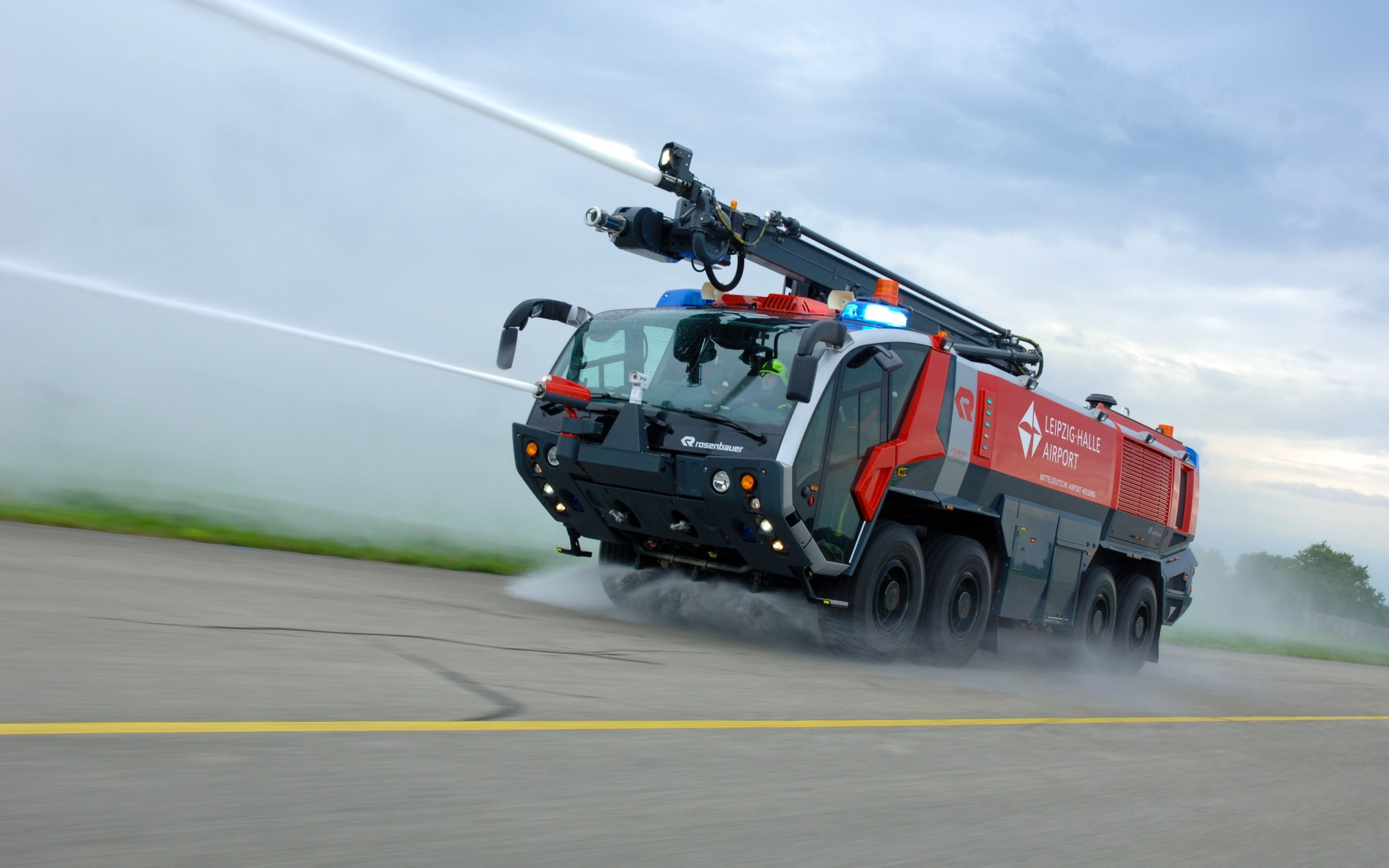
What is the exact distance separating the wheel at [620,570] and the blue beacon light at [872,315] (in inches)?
113

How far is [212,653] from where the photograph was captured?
4980 millimetres

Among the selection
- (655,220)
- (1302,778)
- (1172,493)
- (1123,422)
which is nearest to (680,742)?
(1302,778)

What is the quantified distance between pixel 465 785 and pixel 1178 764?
4.67 metres

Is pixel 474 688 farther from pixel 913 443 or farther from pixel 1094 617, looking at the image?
pixel 1094 617

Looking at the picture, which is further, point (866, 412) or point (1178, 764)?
point (866, 412)

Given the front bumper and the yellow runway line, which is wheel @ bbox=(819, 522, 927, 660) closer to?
the front bumper

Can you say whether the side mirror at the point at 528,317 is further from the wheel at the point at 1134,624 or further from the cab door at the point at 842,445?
the wheel at the point at 1134,624

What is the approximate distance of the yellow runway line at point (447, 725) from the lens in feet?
11.3

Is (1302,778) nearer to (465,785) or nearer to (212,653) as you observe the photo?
(465,785)

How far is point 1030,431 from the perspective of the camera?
11.2 metres

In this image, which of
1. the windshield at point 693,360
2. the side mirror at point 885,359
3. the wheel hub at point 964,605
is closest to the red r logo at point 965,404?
the side mirror at point 885,359

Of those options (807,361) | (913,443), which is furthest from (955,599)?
(807,361)

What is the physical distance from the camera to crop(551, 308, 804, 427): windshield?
28.6ft

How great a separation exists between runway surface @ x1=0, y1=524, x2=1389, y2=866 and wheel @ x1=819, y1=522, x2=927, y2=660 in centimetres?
29
